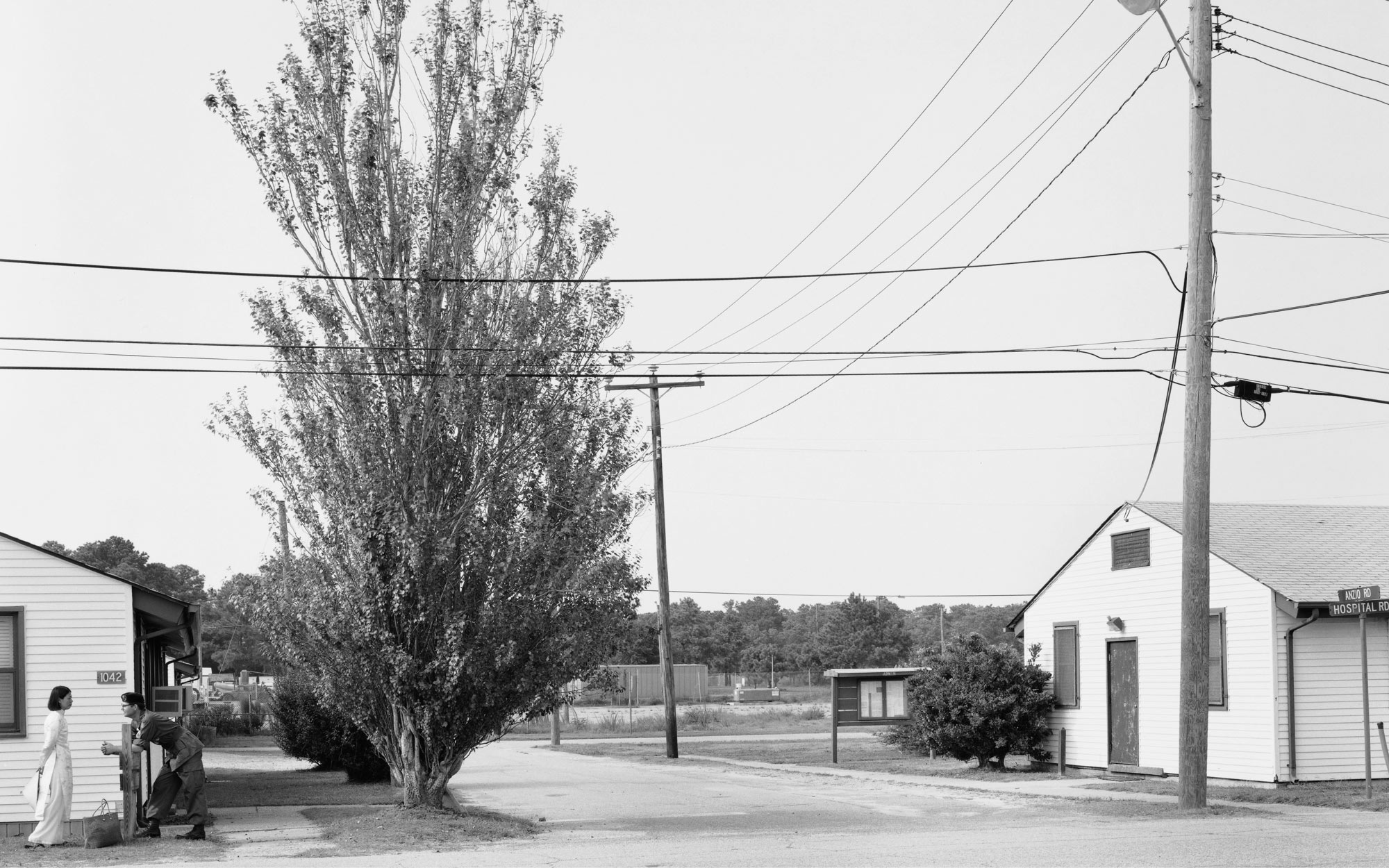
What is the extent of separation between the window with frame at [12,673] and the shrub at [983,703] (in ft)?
51.0

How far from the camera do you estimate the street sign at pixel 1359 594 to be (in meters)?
18.8

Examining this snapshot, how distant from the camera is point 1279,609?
68.6ft

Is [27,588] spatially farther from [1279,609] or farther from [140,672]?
[1279,609]

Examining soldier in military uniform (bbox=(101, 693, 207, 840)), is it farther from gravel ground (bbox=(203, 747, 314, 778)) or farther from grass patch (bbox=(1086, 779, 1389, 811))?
grass patch (bbox=(1086, 779, 1389, 811))

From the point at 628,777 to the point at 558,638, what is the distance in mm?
11045

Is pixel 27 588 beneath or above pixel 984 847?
above

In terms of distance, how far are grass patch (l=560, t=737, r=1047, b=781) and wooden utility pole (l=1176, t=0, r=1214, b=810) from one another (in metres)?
6.93

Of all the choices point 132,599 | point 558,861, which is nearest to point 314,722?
point 132,599

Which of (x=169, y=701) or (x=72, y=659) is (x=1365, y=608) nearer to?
(x=169, y=701)

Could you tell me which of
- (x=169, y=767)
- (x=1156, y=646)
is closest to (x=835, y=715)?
(x=1156, y=646)

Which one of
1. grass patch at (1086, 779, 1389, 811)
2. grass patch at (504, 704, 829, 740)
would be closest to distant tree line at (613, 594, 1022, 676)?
grass patch at (504, 704, 829, 740)

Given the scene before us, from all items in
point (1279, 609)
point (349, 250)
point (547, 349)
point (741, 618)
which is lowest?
point (741, 618)

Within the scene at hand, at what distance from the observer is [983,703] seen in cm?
2527

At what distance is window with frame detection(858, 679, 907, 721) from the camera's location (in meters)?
32.7
